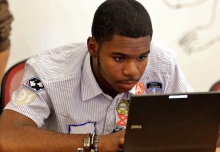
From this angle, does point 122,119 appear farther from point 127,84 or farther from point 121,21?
point 121,21

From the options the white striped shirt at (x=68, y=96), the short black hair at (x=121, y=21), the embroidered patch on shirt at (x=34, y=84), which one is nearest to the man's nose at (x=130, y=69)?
the short black hair at (x=121, y=21)

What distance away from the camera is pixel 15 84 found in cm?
200

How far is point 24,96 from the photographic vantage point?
Result: 1.60 meters

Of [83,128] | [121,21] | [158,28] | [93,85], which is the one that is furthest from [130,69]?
[158,28]

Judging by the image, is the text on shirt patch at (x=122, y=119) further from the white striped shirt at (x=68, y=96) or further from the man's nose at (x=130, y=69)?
the man's nose at (x=130, y=69)

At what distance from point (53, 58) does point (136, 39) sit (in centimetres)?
46

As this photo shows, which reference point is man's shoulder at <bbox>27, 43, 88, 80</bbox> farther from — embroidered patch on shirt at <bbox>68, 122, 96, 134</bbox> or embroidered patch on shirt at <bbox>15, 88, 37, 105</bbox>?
embroidered patch on shirt at <bbox>68, 122, 96, 134</bbox>

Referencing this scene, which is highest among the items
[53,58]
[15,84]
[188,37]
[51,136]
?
[188,37]

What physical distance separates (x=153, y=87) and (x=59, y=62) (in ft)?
1.43

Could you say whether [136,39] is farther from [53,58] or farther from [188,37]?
[188,37]

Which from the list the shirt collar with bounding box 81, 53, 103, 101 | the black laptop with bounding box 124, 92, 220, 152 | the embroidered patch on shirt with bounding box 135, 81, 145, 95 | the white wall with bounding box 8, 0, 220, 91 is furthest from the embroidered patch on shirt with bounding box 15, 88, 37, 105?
the white wall with bounding box 8, 0, 220, 91

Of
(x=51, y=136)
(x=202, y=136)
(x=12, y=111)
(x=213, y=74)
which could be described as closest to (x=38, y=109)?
(x=12, y=111)

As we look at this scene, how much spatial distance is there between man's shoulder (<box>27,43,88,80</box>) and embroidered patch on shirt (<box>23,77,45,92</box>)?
0.10 feet

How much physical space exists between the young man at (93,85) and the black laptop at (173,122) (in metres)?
0.17
